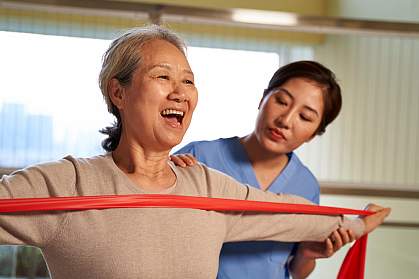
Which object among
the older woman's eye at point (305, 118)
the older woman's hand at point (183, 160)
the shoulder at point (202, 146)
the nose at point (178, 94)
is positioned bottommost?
the older woman's hand at point (183, 160)

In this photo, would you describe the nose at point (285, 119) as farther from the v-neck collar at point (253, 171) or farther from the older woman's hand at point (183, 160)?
the older woman's hand at point (183, 160)

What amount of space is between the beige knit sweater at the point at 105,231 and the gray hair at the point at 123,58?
0.10m

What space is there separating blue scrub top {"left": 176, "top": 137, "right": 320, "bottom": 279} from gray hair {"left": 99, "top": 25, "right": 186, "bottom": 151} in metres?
0.34

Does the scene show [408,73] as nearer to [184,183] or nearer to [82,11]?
[82,11]

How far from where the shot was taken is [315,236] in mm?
1712

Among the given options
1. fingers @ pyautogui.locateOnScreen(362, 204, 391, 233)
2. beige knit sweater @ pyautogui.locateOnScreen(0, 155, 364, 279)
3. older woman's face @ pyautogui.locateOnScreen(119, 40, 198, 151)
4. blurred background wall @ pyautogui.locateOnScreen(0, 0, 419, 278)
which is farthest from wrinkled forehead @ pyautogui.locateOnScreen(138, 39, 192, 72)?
blurred background wall @ pyautogui.locateOnScreen(0, 0, 419, 278)

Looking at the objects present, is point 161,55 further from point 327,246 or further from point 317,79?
point 327,246

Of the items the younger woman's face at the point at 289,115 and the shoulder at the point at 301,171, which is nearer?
the younger woman's face at the point at 289,115

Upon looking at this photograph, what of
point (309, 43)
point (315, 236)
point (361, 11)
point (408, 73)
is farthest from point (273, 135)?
point (309, 43)

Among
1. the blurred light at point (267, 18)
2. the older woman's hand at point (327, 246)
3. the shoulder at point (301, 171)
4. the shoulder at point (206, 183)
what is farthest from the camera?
the blurred light at point (267, 18)

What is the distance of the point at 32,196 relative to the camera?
1.25m

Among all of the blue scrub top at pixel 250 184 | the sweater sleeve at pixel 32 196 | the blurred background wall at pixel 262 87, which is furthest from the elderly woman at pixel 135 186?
the blurred background wall at pixel 262 87

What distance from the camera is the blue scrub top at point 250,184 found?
5.72 feet

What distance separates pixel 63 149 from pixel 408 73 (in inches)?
72.6
